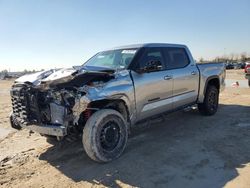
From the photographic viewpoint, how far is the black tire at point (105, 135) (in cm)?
523

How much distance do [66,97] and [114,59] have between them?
197 centimetres

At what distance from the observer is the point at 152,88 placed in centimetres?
645

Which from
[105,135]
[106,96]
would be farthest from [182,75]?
[105,135]

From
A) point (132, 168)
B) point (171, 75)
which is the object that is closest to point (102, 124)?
point (132, 168)

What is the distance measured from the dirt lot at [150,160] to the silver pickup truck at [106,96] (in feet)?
1.48

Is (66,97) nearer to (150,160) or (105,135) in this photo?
(105,135)

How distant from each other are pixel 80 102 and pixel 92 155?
35.5 inches

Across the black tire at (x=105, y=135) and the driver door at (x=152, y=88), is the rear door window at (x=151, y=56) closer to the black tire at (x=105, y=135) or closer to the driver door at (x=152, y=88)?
the driver door at (x=152, y=88)

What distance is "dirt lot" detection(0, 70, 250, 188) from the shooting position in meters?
4.73

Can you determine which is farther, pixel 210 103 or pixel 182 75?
pixel 210 103

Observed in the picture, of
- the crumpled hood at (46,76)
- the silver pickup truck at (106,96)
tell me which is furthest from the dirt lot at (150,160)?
the crumpled hood at (46,76)

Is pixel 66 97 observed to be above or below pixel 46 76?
below

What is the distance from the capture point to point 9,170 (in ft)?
17.9

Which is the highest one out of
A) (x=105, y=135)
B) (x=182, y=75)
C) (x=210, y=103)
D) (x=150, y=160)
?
(x=182, y=75)
